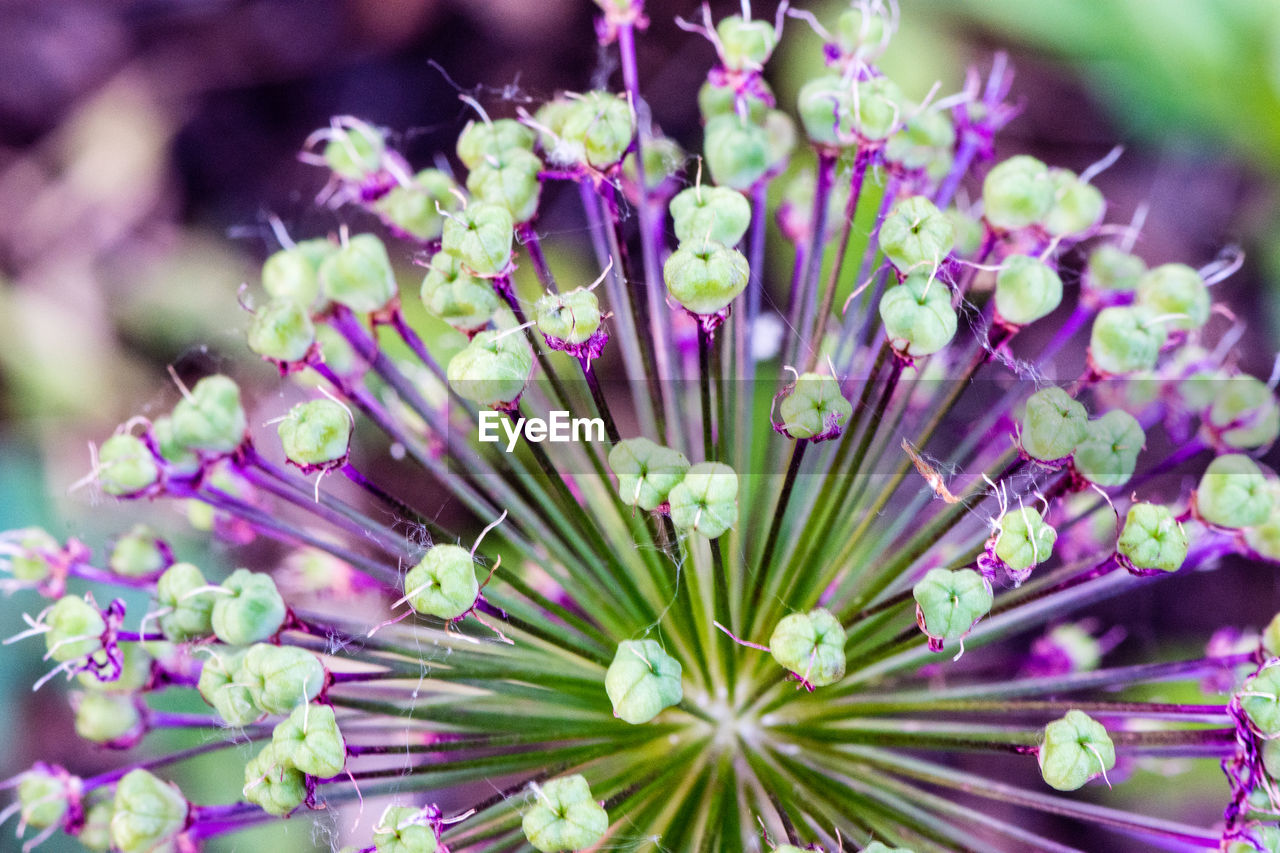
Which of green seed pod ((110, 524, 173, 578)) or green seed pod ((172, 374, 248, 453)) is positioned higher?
green seed pod ((172, 374, 248, 453))

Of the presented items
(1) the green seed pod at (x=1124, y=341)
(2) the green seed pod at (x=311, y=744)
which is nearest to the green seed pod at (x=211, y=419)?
(2) the green seed pod at (x=311, y=744)

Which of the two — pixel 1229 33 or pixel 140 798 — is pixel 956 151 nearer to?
pixel 1229 33

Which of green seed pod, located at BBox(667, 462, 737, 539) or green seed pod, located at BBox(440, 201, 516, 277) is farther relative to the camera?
green seed pod, located at BBox(440, 201, 516, 277)

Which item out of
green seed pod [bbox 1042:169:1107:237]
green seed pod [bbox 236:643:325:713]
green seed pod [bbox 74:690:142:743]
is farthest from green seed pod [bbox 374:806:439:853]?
green seed pod [bbox 1042:169:1107:237]

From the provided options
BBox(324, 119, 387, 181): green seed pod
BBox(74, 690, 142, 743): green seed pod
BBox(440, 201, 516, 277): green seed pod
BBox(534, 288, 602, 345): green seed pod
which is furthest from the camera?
BBox(324, 119, 387, 181): green seed pod

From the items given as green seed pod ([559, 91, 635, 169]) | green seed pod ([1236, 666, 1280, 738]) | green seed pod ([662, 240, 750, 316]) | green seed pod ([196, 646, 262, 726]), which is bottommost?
green seed pod ([196, 646, 262, 726])

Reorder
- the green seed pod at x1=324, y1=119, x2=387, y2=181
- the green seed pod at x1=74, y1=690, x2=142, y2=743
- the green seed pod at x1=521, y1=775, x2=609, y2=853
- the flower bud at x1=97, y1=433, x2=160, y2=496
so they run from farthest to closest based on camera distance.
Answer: the green seed pod at x1=324, y1=119, x2=387, y2=181
the green seed pod at x1=74, y1=690, x2=142, y2=743
the flower bud at x1=97, y1=433, x2=160, y2=496
the green seed pod at x1=521, y1=775, x2=609, y2=853

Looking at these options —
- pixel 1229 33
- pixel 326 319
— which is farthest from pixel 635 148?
pixel 1229 33

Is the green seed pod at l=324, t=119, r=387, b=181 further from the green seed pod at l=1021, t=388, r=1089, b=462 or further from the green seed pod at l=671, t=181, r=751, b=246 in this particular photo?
the green seed pod at l=1021, t=388, r=1089, b=462
